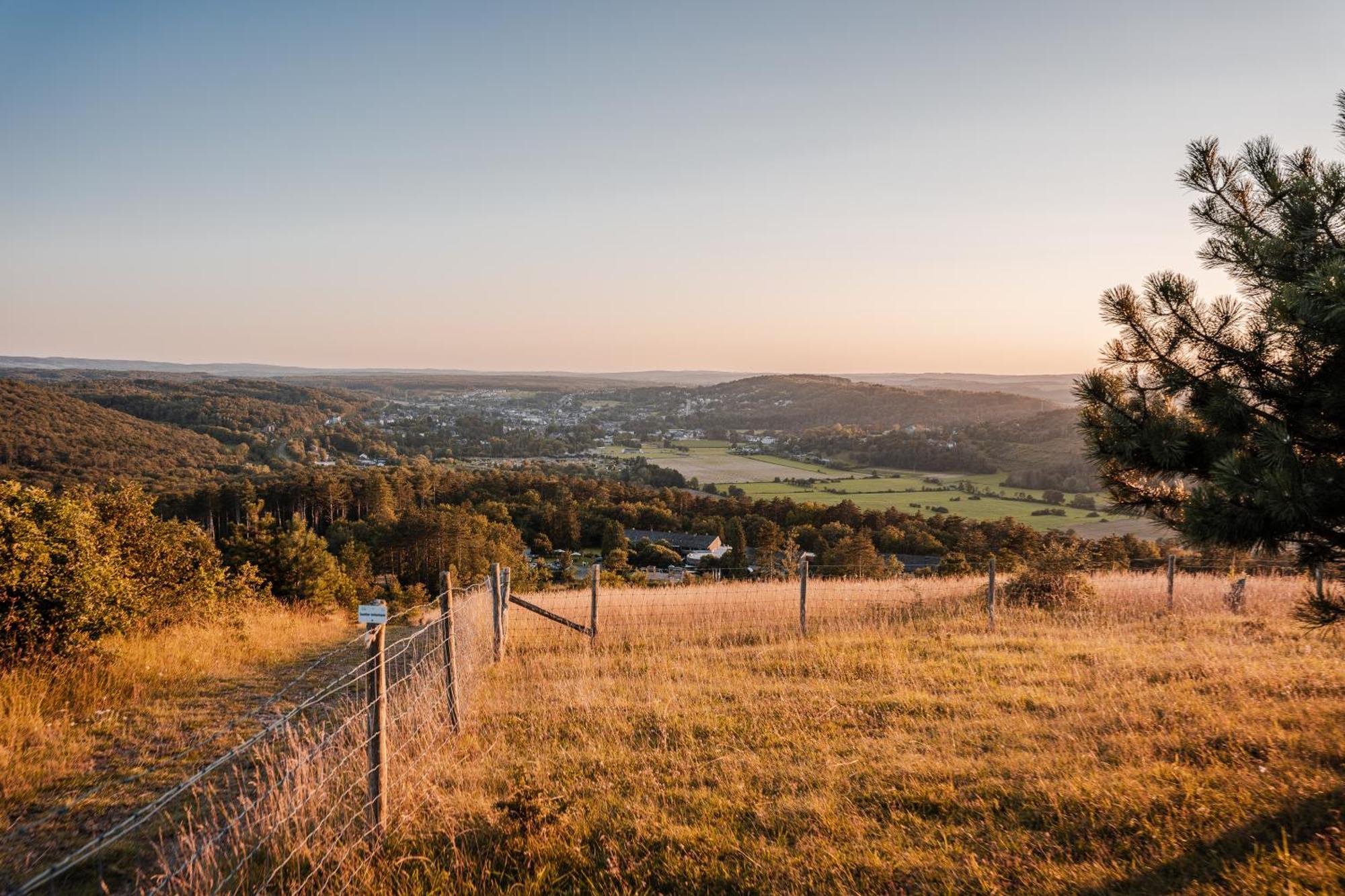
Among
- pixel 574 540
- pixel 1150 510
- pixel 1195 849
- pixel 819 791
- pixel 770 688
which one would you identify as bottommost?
pixel 574 540

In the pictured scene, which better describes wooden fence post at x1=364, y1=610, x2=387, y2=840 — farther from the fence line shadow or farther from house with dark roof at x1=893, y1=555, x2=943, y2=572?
house with dark roof at x1=893, y1=555, x2=943, y2=572

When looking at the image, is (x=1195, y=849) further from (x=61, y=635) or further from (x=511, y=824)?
(x=61, y=635)

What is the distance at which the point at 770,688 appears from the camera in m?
8.12

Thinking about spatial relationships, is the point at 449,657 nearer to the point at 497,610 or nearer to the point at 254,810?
the point at 254,810

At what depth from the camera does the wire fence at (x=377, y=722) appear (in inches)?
166

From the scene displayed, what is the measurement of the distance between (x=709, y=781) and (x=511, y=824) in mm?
1675

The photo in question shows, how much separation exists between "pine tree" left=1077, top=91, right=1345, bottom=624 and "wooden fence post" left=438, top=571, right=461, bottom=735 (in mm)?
6047

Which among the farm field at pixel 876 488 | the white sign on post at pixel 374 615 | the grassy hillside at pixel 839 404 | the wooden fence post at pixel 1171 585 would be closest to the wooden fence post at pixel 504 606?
the white sign on post at pixel 374 615

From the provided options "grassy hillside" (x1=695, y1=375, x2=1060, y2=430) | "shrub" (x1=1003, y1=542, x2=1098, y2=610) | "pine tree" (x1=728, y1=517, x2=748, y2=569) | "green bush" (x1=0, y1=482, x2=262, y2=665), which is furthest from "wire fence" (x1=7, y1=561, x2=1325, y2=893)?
"grassy hillside" (x1=695, y1=375, x2=1060, y2=430)

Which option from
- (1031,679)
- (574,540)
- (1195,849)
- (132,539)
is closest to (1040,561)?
(1031,679)

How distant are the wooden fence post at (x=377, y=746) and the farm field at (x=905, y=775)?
22 centimetres

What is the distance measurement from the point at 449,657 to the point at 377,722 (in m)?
→ 2.07

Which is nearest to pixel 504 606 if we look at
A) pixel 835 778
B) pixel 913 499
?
pixel 835 778

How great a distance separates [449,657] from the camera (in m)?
6.65
